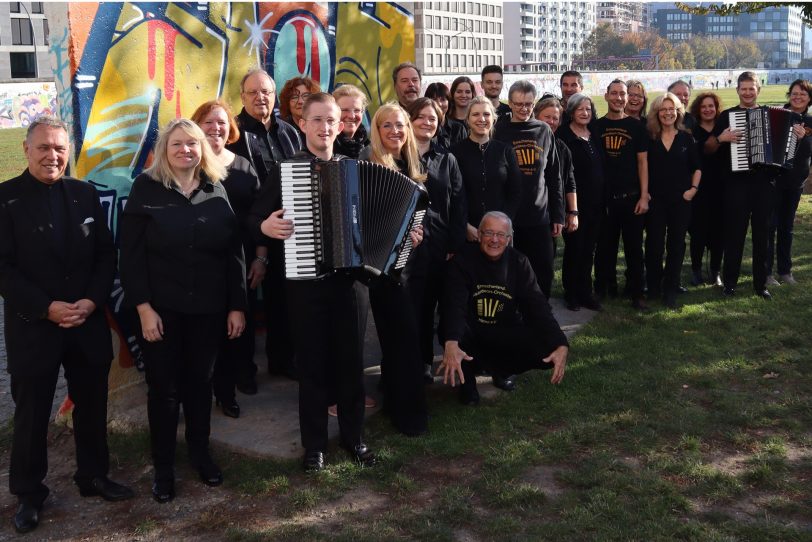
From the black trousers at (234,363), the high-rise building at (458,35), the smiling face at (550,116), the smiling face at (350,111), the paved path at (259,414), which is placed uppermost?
the high-rise building at (458,35)

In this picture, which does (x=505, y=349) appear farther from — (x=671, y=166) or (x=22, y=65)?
(x=22, y=65)

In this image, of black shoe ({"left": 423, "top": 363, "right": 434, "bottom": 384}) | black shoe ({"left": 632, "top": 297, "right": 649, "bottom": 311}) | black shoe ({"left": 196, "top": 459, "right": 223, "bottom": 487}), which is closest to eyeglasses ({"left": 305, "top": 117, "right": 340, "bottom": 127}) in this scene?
black shoe ({"left": 196, "top": 459, "right": 223, "bottom": 487})

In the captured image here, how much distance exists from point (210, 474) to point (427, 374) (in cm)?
212

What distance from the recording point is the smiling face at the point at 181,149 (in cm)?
449

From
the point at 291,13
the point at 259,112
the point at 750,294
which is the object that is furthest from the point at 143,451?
the point at 750,294

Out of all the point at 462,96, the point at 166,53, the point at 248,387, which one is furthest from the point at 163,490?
the point at 462,96

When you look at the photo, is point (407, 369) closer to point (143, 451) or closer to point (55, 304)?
point (143, 451)

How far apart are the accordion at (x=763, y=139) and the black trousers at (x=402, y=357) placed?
15.2ft

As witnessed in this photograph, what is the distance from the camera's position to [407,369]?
5465 mm

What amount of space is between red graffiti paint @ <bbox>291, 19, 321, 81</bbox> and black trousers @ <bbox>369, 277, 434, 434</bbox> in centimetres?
348

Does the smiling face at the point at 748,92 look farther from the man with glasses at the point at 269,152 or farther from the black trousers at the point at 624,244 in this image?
the man with glasses at the point at 269,152

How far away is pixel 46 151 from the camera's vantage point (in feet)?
13.9

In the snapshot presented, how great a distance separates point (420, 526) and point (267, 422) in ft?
5.72

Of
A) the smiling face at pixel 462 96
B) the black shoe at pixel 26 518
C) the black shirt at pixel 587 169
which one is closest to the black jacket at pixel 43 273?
the black shoe at pixel 26 518
